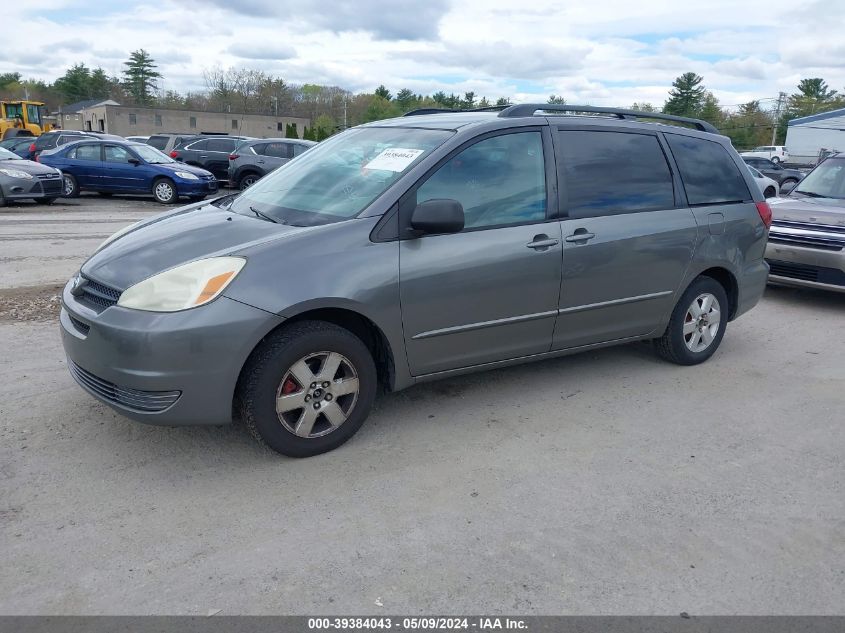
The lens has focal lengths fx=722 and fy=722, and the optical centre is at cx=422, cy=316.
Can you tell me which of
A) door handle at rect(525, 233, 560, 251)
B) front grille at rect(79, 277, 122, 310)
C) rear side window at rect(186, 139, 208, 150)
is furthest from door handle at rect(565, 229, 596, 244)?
rear side window at rect(186, 139, 208, 150)

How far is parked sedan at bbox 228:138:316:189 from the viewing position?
19219mm

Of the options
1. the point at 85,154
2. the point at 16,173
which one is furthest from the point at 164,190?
the point at 16,173

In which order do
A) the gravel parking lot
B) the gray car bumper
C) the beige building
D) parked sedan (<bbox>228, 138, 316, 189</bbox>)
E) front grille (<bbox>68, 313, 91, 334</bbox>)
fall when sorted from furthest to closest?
1. the beige building
2. parked sedan (<bbox>228, 138, 316, 189</bbox>)
3. front grille (<bbox>68, 313, 91, 334</bbox>)
4. the gray car bumper
5. the gravel parking lot

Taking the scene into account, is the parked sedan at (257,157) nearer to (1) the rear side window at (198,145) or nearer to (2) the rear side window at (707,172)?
(1) the rear side window at (198,145)

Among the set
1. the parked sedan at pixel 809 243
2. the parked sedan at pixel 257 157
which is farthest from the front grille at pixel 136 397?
the parked sedan at pixel 257 157

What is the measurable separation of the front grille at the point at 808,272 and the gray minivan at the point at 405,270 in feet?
8.34

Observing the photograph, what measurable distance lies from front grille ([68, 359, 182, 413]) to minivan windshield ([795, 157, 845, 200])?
815 centimetres

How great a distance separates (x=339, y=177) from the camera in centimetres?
444

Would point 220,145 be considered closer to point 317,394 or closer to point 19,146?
point 19,146

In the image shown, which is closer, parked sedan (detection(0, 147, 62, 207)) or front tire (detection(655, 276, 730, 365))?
front tire (detection(655, 276, 730, 365))

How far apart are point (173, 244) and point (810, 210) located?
275 inches

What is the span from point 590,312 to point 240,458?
241 cm

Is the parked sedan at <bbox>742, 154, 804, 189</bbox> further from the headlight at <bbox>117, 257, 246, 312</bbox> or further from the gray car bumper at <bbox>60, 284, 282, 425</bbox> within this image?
the gray car bumper at <bbox>60, 284, 282, 425</bbox>

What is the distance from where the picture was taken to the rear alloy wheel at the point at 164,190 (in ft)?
56.4
